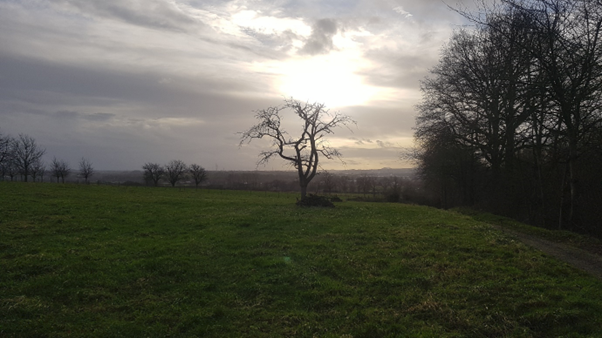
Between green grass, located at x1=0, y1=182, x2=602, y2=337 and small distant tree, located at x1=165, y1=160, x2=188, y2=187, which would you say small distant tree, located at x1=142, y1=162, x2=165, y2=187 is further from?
green grass, located at x1=0, y1=182, x2=602, y2=337

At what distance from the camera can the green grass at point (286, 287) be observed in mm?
6391

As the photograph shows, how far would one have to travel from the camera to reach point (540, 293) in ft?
23.8

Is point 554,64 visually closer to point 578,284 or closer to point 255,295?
point 578,284

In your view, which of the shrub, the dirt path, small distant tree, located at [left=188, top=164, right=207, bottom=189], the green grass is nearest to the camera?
the green grass

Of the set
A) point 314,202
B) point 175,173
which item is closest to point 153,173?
point 175,173

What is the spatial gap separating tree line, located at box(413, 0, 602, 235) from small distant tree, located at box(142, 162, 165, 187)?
5298cm

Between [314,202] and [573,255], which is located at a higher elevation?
[314,202]

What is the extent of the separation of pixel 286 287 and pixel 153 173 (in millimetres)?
73469

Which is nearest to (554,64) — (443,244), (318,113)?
(443,244)

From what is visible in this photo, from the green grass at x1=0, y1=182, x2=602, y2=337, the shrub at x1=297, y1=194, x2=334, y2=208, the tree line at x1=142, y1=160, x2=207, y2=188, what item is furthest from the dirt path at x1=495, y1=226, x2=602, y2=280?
the tree line at x1=142, y1=160, x2=207, y2=188

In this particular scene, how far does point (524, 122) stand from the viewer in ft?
67.7

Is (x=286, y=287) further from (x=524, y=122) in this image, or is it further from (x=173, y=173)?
(x=173, y=173)

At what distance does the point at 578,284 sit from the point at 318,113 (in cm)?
2485

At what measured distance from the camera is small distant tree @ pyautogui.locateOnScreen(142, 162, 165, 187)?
72.1 metres
